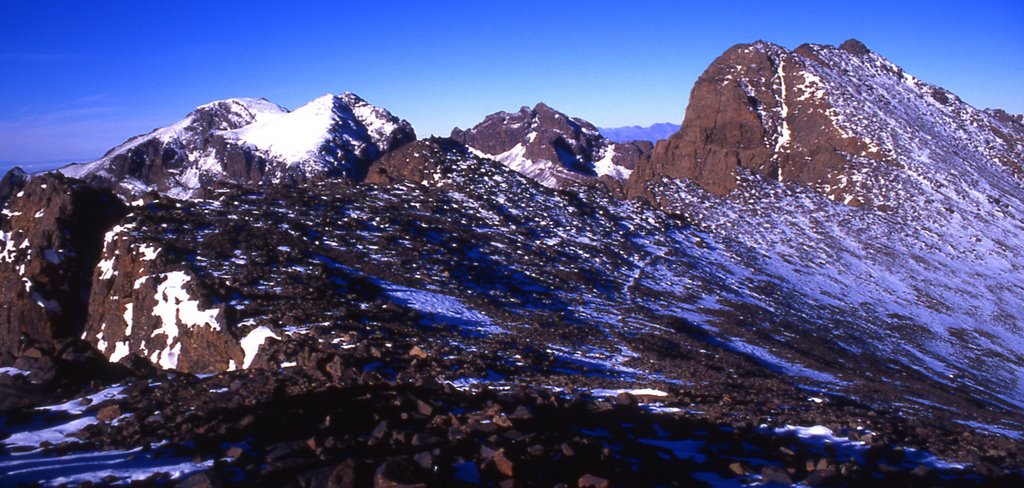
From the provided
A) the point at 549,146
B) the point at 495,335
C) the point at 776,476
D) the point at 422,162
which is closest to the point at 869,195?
the point at 422,162

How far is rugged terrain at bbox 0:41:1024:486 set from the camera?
9297 mm

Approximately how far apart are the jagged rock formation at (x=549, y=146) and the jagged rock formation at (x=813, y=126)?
39777 millimetres

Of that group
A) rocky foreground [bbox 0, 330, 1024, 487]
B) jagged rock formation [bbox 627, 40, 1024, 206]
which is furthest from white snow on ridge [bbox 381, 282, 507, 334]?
jagged rock formation [bbox 627, 40, 1024, 206]

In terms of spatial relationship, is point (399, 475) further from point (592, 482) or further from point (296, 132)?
point (296, 132)

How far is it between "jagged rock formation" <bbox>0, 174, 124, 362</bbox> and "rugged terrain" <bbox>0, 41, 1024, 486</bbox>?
0.26 feet

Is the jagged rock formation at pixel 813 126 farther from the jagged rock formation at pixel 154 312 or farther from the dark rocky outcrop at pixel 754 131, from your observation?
the jagged rock formation at pixel 154 312

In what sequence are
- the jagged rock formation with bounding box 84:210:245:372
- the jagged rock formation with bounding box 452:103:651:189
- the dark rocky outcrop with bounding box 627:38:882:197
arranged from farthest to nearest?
the jagged rock formation with bounding box 452:103:651:189 < the dark rocky outcrop with bounding box 627:38:882:197 < the jagged rock formation with bounding box 84:210:245:372

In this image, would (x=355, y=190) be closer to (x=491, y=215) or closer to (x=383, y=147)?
(x=491, y=215)

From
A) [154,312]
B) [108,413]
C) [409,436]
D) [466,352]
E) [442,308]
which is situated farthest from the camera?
[442,308]

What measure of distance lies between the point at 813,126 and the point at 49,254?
60830 mm

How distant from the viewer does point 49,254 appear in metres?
19.4

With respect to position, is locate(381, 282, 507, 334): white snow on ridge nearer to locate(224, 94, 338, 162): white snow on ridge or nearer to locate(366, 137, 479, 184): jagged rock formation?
locate(366, 137, 479, 184): jagged rock formation

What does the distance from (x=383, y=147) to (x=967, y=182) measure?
249 feet

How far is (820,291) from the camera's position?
110ft
